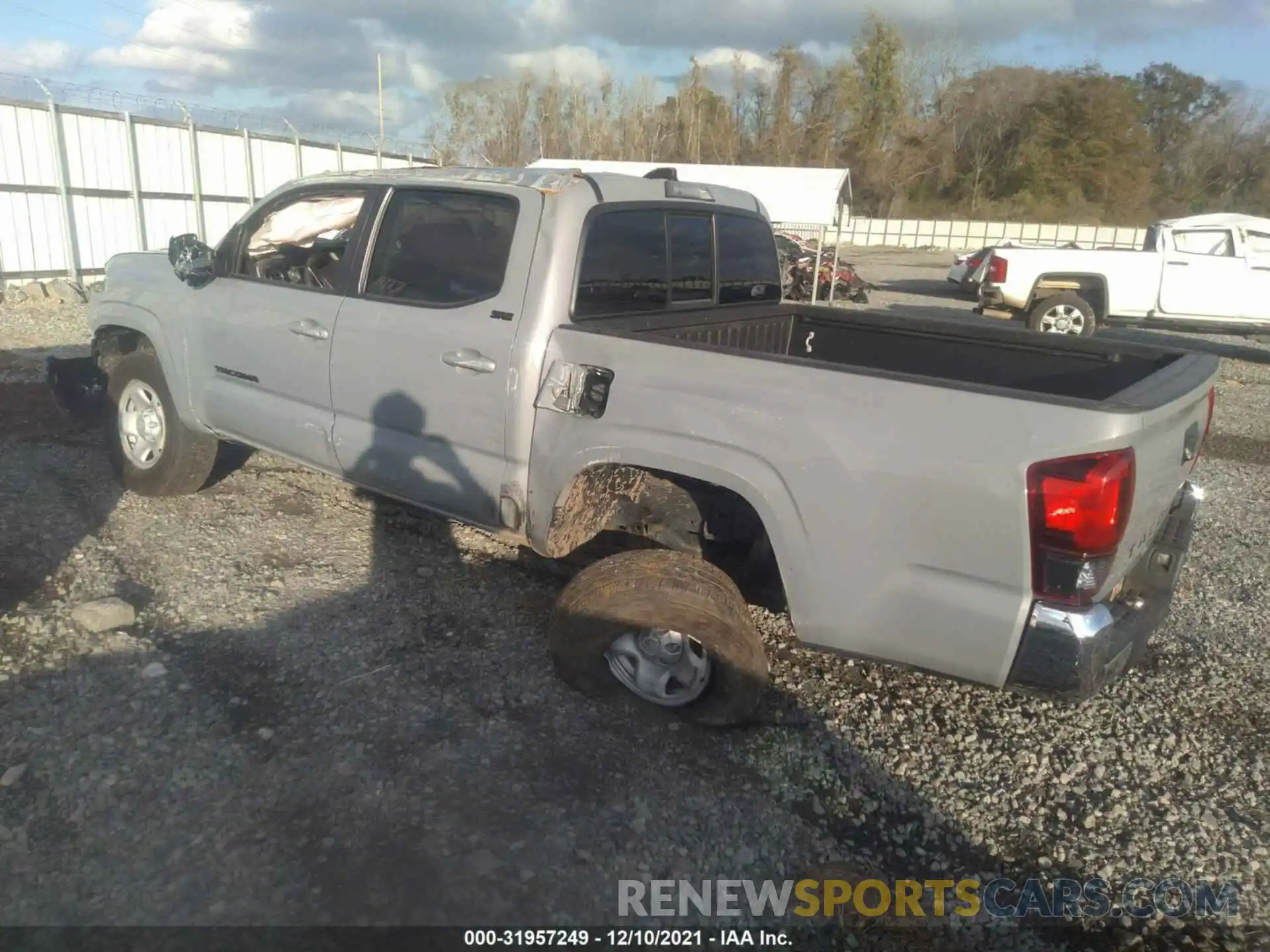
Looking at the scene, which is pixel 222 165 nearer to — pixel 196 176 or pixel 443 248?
pixel 196 176

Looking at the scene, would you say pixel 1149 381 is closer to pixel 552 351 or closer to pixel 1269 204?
pixel 552 351

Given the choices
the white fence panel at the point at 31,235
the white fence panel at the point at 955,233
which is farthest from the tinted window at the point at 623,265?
the white fence panel at the point at 955,233

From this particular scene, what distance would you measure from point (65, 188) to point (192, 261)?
38.8 ft

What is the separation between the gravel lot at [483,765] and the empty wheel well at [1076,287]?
35.7 feet

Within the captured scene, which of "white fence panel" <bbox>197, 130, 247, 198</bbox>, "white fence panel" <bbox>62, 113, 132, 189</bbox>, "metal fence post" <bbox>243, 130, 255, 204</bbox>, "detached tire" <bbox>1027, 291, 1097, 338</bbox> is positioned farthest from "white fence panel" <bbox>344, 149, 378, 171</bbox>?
"detached tire" <bbox>1027, 291, 1097, 338</bbox>

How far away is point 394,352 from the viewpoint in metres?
3.80

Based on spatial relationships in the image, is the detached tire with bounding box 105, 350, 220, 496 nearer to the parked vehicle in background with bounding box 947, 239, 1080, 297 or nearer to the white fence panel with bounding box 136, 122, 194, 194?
the white fence panel with bounding box 136, 122, 194, 194

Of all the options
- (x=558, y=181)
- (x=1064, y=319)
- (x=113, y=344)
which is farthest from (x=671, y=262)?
(x=1064, y=319)

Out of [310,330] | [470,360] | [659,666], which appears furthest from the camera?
[310,330]

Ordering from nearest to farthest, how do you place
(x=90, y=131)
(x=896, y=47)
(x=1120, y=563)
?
(x=1120, y=563), (x=90, y=131), (x=896, y=47)

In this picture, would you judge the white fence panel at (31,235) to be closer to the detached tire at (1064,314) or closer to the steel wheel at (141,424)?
the steel wheel at (141,424)

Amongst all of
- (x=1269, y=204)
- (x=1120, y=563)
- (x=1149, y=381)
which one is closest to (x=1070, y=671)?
(x=1120, y=563)

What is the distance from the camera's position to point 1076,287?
1432cm

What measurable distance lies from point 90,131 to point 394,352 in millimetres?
14014
